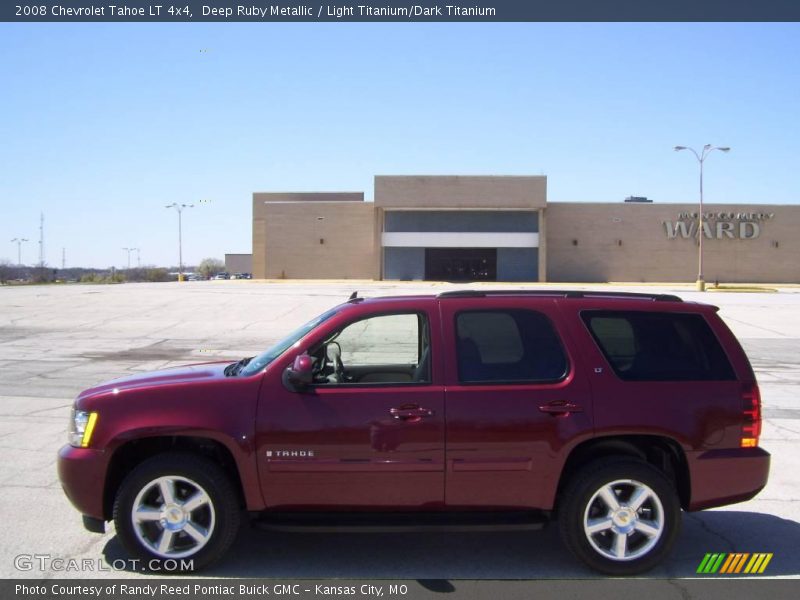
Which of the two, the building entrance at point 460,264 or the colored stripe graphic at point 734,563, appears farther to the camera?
the building entrance at point 460,264

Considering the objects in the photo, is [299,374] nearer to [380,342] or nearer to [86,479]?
[86,479]

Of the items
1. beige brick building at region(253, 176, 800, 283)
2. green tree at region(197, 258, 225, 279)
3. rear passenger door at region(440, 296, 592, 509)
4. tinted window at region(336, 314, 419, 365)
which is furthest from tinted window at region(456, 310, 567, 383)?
green tree at region(197, 258, 225, 279)

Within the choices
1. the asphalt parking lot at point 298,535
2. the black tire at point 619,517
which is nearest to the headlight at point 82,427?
the asphalt parking lot at point 298,535

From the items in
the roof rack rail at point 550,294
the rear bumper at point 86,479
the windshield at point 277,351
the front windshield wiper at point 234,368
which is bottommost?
the rear bumper at point 86,479

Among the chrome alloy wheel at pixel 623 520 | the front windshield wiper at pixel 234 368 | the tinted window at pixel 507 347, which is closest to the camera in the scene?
the chrome alloy wheel at pixel 623 520

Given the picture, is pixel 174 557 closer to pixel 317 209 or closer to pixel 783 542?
pixel 783 542

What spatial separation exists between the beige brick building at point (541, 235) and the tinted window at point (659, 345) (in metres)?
58.2

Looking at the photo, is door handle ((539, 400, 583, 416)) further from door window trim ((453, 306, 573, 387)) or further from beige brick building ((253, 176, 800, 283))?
beige brick building ((253, 176, 800, 283))

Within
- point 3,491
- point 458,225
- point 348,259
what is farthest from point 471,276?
point 3,491

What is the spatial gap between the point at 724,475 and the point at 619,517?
2.46ft

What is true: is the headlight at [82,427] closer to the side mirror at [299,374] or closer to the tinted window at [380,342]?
the side mirror at [299,374]

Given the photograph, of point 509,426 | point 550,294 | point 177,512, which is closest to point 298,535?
point 177,512

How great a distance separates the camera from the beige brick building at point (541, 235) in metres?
62.8

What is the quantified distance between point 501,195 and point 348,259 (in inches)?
590
